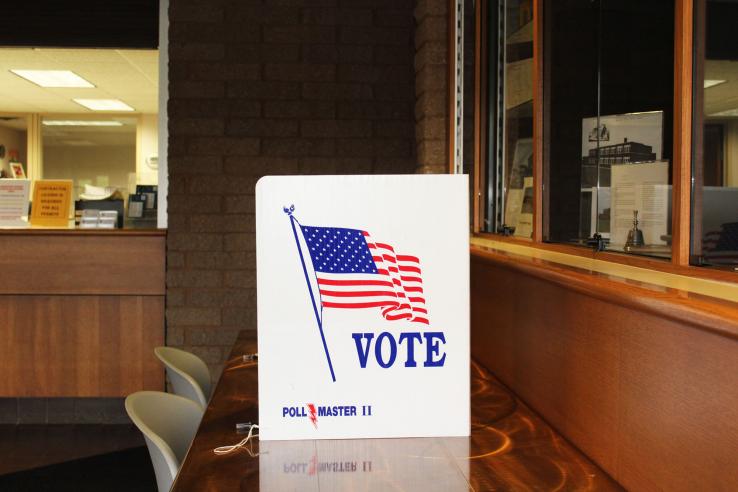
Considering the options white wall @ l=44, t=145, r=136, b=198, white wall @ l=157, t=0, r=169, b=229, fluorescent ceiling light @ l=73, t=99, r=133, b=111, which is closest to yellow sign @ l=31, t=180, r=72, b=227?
white wall @ l=157, t=0, r=169, b=229

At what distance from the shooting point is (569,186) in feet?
8.00

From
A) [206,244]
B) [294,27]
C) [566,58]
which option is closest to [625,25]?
[566,58]

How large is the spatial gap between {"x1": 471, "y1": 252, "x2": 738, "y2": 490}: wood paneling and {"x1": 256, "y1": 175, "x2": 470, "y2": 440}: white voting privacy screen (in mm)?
235

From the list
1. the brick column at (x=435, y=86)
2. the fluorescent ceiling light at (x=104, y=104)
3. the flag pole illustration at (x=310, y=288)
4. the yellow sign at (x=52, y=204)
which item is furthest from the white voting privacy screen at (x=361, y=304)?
the fluorescent ceiling light at (x=104, y=104)

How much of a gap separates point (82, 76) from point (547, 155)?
5.94m

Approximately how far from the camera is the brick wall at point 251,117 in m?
4.20

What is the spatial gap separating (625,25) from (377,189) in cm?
118

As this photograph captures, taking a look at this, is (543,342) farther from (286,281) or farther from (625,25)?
(625,25)

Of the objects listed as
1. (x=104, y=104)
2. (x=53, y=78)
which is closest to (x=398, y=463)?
(x=53, y=78)

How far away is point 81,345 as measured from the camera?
4.27 m

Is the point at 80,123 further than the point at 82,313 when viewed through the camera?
Yes

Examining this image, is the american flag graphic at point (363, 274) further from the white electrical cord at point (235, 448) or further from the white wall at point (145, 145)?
the white wall at point (145, 145)

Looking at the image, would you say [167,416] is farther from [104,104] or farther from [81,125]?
[81,125]

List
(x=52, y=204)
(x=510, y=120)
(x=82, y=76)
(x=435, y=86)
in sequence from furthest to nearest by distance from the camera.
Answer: (x=82, y=76) < (x=52, y=204) < (x=435, y=86) < (x=510, y=120)
